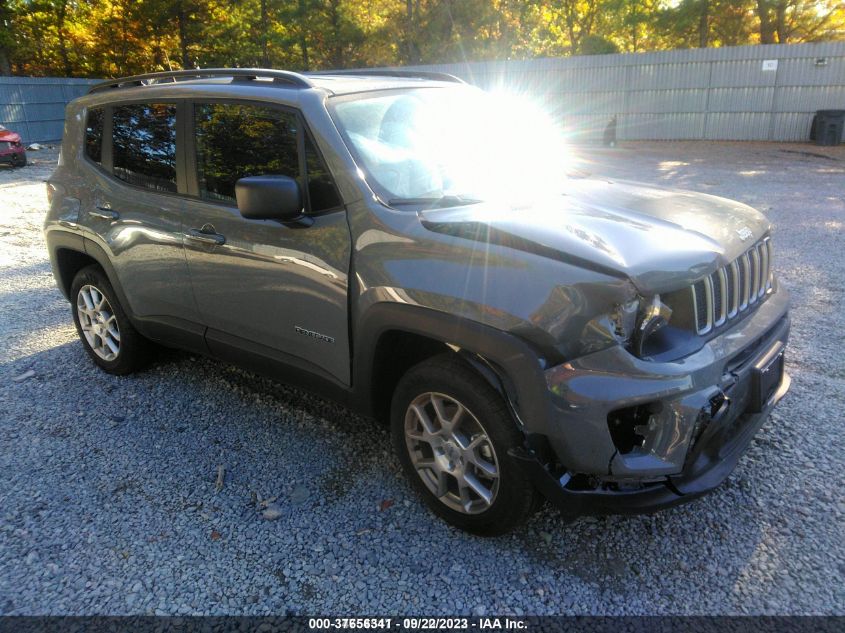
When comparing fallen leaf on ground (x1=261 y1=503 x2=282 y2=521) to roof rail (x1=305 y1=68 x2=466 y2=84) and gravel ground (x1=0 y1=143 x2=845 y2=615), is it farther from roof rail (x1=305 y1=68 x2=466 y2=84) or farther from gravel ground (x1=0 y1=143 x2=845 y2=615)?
roof rail (x1=305 y1=68 x2=466 y2=84)

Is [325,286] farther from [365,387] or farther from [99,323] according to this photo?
[99,323]

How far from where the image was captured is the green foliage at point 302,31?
31.3 metres

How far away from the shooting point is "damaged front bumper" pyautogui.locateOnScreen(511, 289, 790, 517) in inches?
87.9

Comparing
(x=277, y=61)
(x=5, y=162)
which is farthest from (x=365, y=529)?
(x=277, y=61)

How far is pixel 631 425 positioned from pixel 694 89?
20.4 metres

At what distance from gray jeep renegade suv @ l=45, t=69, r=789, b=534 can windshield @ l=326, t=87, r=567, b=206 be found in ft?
0.05

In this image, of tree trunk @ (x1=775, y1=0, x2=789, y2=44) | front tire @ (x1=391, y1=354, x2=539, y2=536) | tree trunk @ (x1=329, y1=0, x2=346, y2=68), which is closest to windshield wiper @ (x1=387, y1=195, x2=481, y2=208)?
front tire @ (x1=391, y1=354, x2=539, y2=536)

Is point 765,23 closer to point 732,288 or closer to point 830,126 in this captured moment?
point 830,126

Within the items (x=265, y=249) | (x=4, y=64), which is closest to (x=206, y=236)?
(x=265, y=249)

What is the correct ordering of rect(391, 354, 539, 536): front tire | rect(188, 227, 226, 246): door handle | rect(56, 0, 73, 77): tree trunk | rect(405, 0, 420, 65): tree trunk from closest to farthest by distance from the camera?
rect(391, 354, 539, 536): front tire, rect(188, 227, 226, 246): door handle, rect(56, 0, 73, 77): tree trunk, rect(405, 0, 420, 65): tree trunk

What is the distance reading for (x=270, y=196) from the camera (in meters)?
2.79

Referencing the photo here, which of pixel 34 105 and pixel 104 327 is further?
pixel 34 105

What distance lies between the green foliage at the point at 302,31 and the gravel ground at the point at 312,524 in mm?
30580

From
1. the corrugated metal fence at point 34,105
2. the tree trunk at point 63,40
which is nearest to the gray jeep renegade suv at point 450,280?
the corrugated metal fence at point 34,105
